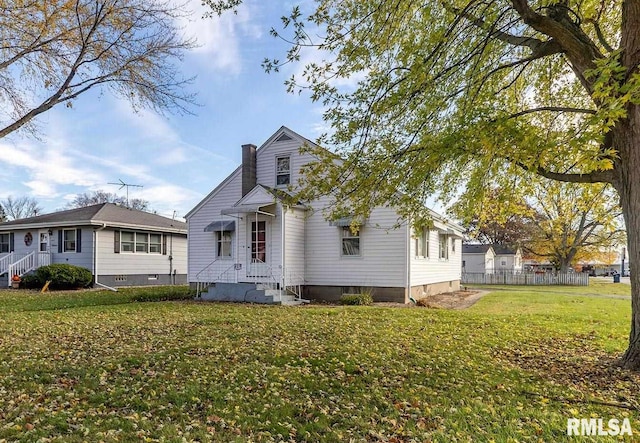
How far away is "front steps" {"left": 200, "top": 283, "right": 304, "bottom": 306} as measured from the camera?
564 inches

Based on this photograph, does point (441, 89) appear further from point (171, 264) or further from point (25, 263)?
point (25, 263)

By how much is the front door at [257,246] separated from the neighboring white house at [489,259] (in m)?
28.8

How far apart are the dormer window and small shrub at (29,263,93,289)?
36.1ft

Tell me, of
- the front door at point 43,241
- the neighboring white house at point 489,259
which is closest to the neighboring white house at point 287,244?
the front door at point 43,241

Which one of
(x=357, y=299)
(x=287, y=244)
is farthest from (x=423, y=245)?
(x=287, y=244)

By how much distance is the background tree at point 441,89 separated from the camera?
5.61 meters

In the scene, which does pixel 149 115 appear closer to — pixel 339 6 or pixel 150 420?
pixel 339 6

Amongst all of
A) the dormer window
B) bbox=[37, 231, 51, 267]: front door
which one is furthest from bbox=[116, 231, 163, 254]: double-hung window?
the dormer window

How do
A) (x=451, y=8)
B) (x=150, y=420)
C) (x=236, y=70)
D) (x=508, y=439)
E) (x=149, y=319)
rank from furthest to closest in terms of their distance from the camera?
(x=236, y=70) < (x=149, y=319) < (x=451, y=8) < (x=150, y=420) < (x=508, y=439)

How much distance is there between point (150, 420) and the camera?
411cm

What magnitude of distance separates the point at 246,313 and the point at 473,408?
26.8ft

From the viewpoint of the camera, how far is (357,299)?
13.9 metres

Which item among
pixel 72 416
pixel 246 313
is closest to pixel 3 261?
pixel 246 313

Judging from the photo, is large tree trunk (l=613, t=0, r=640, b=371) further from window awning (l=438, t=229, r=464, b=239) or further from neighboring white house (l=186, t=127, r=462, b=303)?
window awning (l=438, t=229, r=464, b=239)
